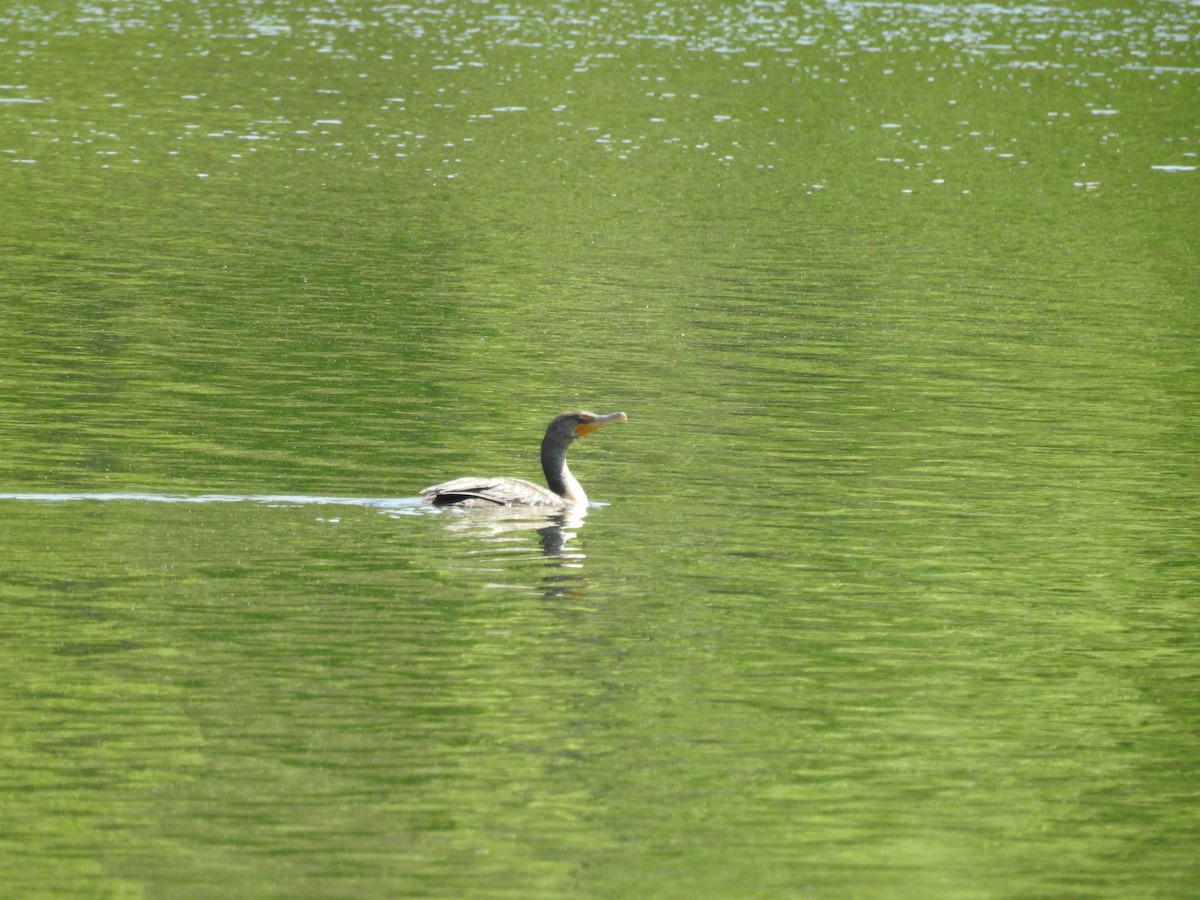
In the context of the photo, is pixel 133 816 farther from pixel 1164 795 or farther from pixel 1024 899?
pixel 1164 795

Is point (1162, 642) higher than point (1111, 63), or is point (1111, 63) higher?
point (1162, 642)

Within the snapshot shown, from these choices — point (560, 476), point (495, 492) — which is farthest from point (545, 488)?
point (495, 492)

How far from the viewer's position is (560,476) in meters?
17.8

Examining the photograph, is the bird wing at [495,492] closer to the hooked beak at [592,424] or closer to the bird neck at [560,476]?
the bird neck at [560,476]

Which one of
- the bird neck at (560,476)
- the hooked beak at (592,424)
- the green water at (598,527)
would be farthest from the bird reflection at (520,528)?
the hooked beak at (592,424)

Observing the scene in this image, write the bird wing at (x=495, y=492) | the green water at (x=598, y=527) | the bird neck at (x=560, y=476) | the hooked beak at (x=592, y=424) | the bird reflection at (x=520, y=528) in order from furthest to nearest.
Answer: the hooked beak at (x=592, y=424) → the bird neck at (x=560, y=476) → the bird wing at (x=495, y=492) → the bird reflection at (x=520, y=528) → the green water at (x=598, y=527)

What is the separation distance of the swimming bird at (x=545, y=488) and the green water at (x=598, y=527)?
0.24 m

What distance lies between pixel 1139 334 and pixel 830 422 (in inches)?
283

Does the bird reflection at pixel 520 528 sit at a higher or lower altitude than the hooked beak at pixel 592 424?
lower

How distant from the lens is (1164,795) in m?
11.7

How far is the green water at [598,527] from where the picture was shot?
10859mm

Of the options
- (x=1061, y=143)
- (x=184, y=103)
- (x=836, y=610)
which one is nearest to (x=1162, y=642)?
(x=836, y=610)

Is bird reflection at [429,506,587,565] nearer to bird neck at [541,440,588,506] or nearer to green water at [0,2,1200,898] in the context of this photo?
green water at [0,2,1200,898]

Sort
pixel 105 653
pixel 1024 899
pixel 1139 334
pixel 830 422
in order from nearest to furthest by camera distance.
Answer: pixel 1024 899
pixel 105 653
pixel 830 422
pixel 1139 334
